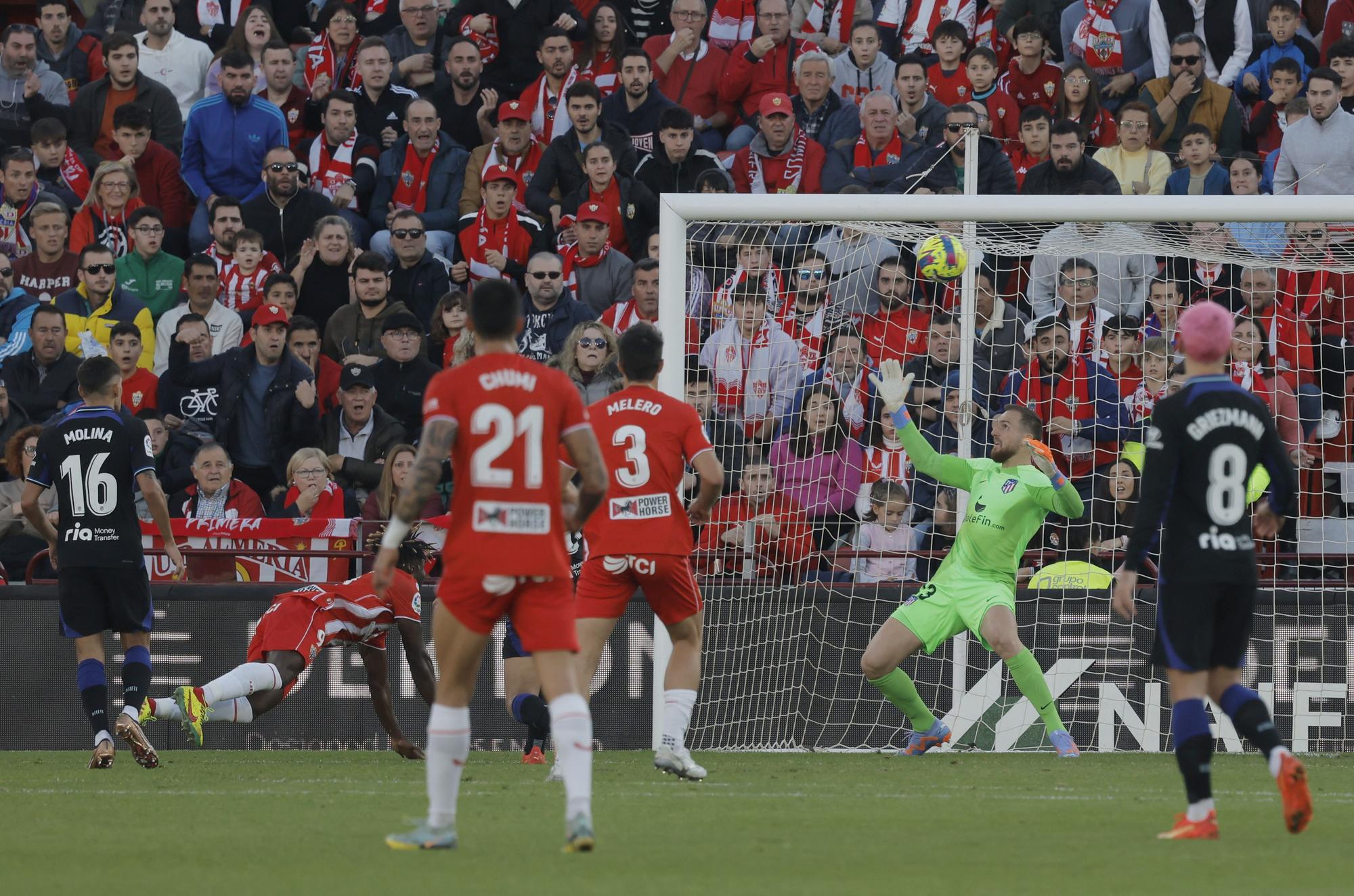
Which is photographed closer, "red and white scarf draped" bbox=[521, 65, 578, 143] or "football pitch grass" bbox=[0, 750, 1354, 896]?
"football pitch grass" bbox=[0, 750, 1354, 896]

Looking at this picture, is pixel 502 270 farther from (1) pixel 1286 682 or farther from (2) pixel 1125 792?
(2) pixel 1125 792

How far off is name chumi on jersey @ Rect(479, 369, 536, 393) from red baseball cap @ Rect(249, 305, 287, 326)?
8.98 m

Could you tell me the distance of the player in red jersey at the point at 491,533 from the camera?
6707 mm

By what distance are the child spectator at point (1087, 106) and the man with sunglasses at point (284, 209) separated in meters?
6.83

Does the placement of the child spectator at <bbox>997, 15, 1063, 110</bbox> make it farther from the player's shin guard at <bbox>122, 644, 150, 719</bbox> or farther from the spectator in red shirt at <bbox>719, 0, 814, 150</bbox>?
the player's shin guard at <bbox>122, 644, 150, 719</bbox>

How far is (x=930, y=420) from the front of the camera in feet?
45.4

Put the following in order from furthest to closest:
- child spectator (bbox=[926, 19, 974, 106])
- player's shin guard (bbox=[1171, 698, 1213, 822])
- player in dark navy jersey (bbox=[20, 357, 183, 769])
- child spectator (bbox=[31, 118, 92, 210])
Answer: child spectator (bbox=[31, 118, 92, 210]) → child spectator (bbox=[926, 19, 974, 106]) → player in dark navy jersey (bbox=[20, 357, 183, 769]) → player's shin guard (bbox=[1171, 698, 1213, 822])

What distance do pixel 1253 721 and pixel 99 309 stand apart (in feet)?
38.7

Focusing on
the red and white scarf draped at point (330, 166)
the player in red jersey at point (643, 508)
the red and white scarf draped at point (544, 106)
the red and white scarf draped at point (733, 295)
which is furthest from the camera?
the red and white scarf draped at point (330, 166)

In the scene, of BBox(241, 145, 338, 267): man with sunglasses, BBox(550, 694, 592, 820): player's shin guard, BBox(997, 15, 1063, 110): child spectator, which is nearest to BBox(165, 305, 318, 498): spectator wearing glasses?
BBox(241, 145, 338, 267): man with sunglasses

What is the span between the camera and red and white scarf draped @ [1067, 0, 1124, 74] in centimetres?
1756

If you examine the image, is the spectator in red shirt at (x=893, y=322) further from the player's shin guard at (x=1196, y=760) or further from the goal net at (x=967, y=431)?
the player's shin guard at (x=1196, y=760)

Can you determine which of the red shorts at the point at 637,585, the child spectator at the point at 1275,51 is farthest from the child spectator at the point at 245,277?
the child spectator at the point at 1275,51

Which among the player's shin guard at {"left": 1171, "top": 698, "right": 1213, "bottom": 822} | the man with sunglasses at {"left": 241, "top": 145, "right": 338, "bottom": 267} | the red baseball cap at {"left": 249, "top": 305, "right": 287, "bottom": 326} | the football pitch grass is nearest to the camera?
the football pitch grass
